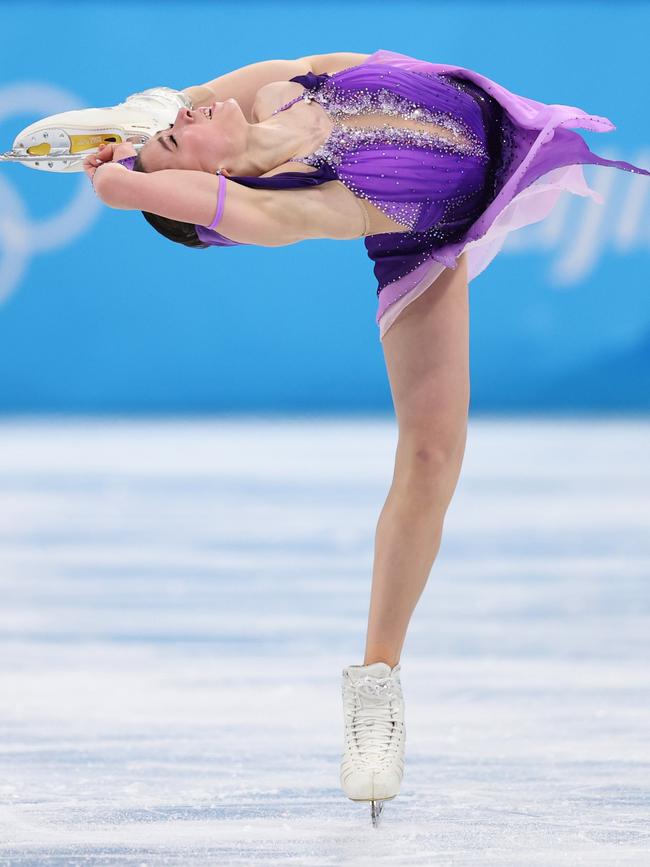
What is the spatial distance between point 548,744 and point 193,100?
1.12 meters

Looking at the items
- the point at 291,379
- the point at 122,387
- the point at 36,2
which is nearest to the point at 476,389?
the point at 291,379

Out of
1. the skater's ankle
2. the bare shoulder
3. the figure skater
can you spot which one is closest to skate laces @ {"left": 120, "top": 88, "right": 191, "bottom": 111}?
the figure skater

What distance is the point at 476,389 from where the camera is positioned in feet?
29.6

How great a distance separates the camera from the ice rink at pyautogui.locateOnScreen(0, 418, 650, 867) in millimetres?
1858

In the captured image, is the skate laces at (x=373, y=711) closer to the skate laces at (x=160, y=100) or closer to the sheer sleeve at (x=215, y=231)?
the sheer sleeve at (x=215, y=231)

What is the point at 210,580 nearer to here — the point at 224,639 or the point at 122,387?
the point at 224,639

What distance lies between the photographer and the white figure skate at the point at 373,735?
192 centimetres

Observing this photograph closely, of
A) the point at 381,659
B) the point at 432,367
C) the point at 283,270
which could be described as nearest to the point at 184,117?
the point at 432,367

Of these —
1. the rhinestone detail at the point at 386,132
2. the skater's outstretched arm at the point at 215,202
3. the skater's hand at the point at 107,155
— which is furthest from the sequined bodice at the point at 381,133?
the skater's hand at the point at 107,155

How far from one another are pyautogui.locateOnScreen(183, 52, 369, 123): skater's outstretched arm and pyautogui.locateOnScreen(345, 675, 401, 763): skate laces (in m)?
0.87

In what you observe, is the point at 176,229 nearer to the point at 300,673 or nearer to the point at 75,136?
the point at 75,136

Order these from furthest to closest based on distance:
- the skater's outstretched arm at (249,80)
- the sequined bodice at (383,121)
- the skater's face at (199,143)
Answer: the skater's outstretched arm at (249,80)
the sequined bodice at (383,121)
the skater's face at (199,143)

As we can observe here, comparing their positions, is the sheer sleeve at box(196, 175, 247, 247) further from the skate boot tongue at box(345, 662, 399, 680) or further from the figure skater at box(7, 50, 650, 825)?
the skate boot tongue at box(345, 662, 399, 680)

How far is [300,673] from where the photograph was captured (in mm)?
2754
